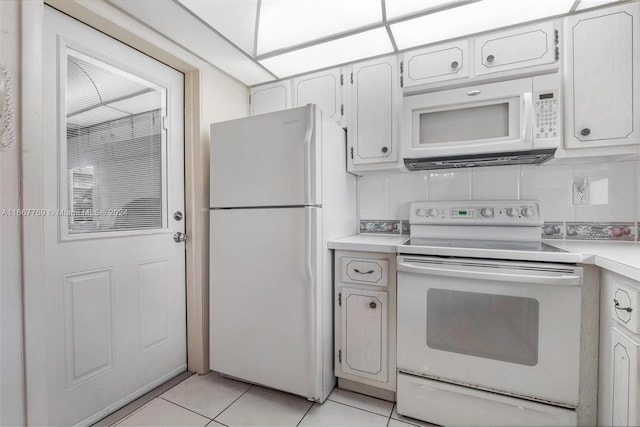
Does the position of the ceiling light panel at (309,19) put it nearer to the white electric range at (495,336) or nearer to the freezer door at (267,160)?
the freezer door at (267,160)

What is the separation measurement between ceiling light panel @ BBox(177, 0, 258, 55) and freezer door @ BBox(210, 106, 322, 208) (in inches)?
20.2

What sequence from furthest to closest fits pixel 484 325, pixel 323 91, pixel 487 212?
1. pixel 323 91
2. pixel 487 212
3. pixel 484 325

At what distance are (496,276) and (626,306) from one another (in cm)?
41

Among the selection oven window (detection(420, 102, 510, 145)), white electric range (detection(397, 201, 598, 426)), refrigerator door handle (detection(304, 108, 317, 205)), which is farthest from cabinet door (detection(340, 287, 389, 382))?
oven window (detection(420, 102, 510, 145))

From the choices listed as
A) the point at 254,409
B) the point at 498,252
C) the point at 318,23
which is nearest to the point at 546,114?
the point at 498,252

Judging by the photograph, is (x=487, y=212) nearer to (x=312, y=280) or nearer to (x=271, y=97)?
(x=312, y=280)

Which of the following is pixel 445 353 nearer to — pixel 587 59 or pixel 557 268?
pixel 557 268

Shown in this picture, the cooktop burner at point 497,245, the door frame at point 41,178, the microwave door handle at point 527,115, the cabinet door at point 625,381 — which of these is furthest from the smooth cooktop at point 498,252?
the door frame at point 41,178

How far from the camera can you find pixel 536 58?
158cm

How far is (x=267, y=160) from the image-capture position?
5.47ft

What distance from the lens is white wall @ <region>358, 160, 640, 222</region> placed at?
1644 millimetres

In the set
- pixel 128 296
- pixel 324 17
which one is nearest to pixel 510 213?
pixel 324 17

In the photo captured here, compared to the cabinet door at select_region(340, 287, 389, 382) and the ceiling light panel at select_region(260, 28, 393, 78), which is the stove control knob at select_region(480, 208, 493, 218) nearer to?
the cabinet door at select_region(340, 287, 389, 382)

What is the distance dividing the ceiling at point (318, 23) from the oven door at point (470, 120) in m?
0.38
